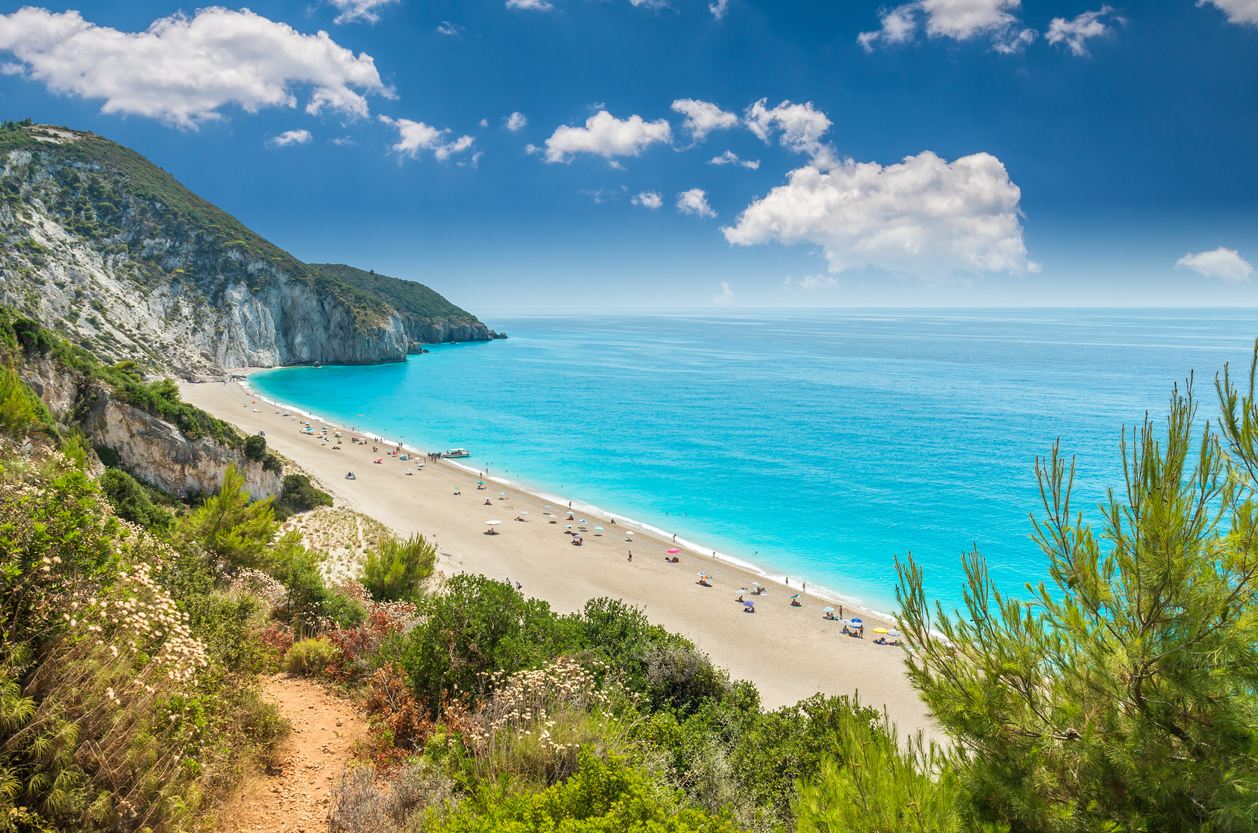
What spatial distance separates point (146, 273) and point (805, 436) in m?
91.4

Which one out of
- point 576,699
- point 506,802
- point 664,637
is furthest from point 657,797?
point 664,637

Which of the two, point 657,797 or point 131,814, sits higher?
point 131,814

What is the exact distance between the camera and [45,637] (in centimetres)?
419

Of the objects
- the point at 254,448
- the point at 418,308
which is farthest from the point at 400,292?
the point at 254,448

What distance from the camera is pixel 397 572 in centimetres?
1592

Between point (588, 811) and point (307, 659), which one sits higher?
point (588, 811)

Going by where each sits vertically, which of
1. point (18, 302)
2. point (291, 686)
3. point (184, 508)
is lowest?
point (184, 508)

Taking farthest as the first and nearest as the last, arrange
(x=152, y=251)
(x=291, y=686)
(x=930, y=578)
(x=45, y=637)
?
1. (x=152, y=251)
2. (x=930, y=578)
3. (x=291, y=686)
4. (x=45, y=637)

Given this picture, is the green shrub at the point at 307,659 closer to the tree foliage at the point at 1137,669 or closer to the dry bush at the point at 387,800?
the dry bush at the point at 387,800

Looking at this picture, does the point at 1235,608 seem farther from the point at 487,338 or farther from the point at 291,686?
the point at 487,338

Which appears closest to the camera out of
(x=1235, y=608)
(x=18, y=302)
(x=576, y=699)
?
(x=1235, y=608)

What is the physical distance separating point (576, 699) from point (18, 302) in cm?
7756

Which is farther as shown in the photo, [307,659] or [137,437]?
[137,437]

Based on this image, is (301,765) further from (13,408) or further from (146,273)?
(146,273)
